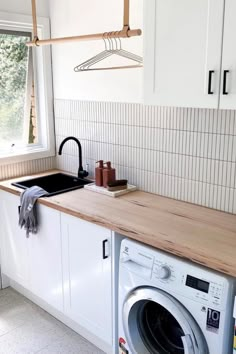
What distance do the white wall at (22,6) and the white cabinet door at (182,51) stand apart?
1.28 metres

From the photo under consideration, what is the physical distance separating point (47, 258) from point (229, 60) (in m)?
1.69

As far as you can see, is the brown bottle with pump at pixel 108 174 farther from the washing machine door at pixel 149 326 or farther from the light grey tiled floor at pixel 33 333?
the light grey tiled floor at pixel 33 333

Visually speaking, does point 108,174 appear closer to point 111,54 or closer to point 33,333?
point 111,54

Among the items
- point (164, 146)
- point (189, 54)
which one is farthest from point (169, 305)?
point (189, 54)

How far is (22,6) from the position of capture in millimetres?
2771

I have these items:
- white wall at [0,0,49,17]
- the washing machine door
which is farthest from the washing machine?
white wall at [0,0,49,17]

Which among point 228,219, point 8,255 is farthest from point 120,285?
point 8,255

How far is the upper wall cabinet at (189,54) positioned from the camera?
1.63m

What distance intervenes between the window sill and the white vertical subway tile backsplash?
224mm

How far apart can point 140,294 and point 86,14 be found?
6.44 ft

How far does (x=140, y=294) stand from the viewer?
1.84 meters

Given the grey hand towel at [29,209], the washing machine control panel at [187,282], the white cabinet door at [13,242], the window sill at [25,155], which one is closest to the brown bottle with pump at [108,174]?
the grey hand towel at [29,209]

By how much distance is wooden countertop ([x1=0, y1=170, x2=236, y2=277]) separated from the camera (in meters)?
1.66

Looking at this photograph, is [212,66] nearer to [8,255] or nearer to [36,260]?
[36,260]
